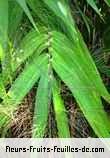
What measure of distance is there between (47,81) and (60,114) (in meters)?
0.08

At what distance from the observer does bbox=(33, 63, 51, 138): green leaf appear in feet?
2.79

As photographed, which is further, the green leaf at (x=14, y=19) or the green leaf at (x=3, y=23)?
the green leaf at (x=14, y=19)

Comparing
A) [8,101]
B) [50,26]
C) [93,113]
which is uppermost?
[50,26]

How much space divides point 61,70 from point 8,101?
132mm

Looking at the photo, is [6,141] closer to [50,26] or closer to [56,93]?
[56,93]

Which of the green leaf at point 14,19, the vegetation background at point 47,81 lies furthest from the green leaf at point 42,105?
the green leaf at point 14,19

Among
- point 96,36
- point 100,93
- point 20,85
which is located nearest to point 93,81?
point 100,93

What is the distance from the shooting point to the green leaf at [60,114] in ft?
2.80

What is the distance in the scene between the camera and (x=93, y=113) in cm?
86

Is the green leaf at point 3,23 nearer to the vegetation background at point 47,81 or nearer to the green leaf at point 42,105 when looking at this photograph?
the vegetation background at point 47,81

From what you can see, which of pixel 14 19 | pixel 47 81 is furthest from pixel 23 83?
pixel 14 19

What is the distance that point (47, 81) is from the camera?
33.9 inches

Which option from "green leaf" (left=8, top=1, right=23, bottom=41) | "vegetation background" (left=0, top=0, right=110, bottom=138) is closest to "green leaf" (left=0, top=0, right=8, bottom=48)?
"vegetation background" (left=0, top=0, right=110, bottom=138)

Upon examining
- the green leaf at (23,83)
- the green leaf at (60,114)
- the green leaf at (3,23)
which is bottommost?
the green leaf at (60,114)
